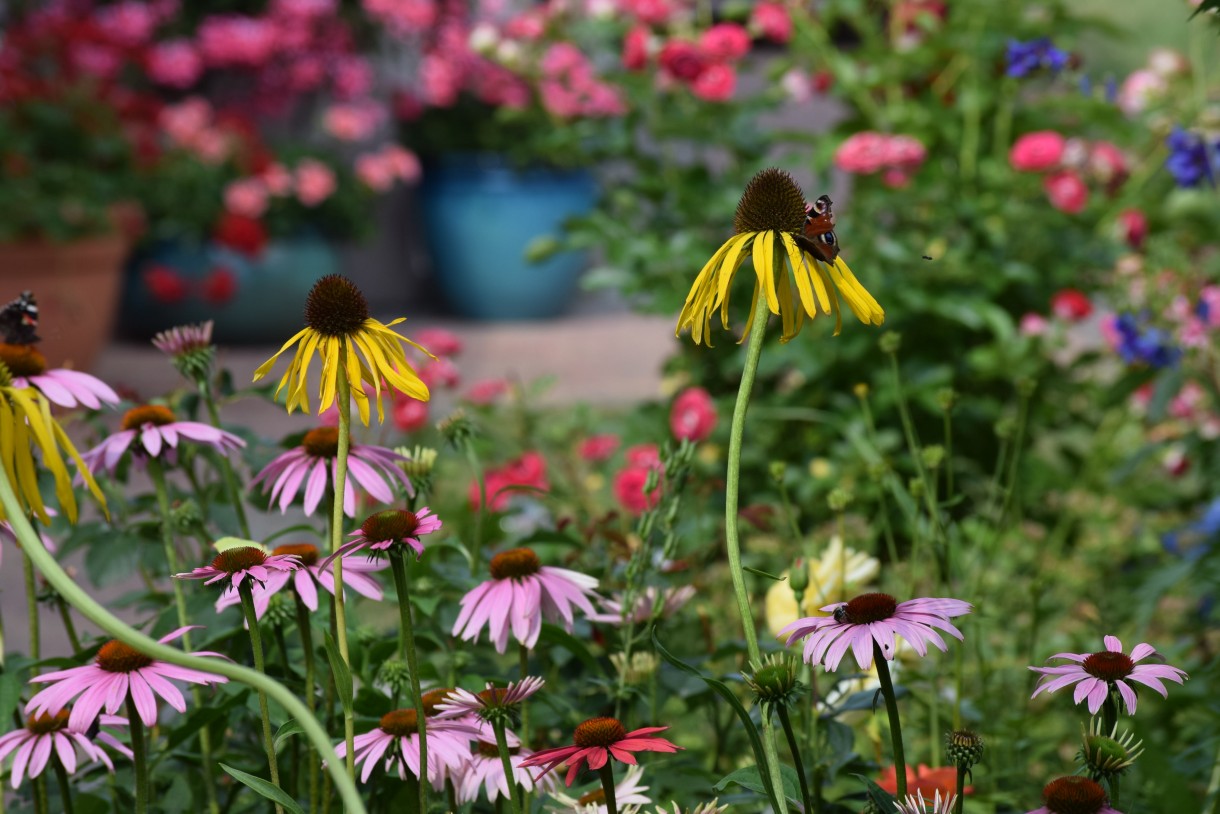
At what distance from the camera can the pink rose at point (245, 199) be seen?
17.1 ft

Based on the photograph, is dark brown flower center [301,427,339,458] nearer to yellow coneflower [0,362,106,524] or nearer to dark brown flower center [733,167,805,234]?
yellow coneflower [0,362,106,524]

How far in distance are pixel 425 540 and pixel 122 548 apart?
0.92 feet

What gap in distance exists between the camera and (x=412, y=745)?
0.80m

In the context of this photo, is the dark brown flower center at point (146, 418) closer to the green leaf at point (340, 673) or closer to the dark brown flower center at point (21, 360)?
the dark brown flower center at point (21, 360)

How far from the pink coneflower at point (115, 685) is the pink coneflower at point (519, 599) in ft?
0.58

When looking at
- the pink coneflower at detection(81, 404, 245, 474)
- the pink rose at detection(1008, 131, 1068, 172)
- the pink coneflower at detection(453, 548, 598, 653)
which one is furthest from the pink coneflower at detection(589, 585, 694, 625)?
the pink rose at detection(1008, 131, 1068, 172)

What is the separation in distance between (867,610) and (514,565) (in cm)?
26

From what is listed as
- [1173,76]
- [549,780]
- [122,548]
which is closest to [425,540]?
[122,548]

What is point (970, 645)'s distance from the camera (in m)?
1.83

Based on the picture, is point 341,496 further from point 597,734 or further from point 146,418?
point 146,418

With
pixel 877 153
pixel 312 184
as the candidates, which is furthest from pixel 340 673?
pixel 312 184

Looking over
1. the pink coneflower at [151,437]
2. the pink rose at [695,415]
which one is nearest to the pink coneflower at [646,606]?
the pink coneflower at [151,437]

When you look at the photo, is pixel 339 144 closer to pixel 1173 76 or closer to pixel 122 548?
pixel 1173 76

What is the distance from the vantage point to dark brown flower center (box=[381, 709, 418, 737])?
2.64 ft
